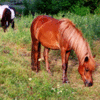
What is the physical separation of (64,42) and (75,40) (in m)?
0.27

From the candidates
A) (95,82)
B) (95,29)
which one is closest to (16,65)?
(95,82)

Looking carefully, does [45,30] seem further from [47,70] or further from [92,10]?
[92,10]

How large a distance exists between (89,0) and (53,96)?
42.8ft

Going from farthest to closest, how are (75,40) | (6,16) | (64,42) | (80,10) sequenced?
(80,10) → (6,16) → (64,42) → (75,40)

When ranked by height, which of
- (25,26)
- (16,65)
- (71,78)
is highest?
(25,26)

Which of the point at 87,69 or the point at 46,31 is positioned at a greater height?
the point at 46,31

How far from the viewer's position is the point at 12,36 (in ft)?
23.0

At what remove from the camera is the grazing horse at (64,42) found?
3.76m

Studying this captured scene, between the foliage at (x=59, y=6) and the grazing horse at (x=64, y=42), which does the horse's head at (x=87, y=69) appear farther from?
the foliage at (x=59, y=6)

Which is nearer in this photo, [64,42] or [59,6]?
[64,42]

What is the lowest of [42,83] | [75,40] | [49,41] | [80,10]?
[42,83]

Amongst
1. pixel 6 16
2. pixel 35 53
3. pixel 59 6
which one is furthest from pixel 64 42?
pixel 59 6

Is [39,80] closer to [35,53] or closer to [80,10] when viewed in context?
[35,53]

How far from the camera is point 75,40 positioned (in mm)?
3898
